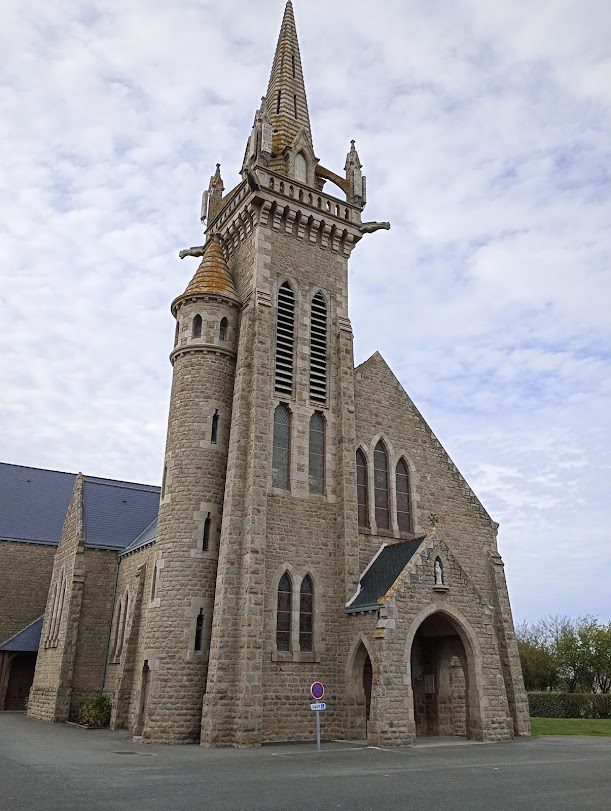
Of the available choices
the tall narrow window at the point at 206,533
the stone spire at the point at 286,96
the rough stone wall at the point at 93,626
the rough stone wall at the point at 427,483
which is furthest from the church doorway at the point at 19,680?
the stone spire at the point at 286,96

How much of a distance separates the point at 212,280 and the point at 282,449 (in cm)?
739

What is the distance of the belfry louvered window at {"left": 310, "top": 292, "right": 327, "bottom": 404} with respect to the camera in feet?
86.1

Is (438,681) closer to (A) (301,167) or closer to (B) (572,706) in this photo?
(B) (572,706)

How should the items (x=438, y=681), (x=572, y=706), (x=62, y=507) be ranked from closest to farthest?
(x=438, y=681) < (x=572, y=706) < (x=62, y=507)

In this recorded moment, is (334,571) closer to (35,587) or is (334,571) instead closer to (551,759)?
(551,759)

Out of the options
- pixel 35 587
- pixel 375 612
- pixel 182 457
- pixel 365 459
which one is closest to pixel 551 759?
pixel 375 612

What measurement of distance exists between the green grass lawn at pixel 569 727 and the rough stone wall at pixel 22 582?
26.4 meters

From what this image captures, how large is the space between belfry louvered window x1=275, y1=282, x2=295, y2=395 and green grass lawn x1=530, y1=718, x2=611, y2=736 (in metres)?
16.2

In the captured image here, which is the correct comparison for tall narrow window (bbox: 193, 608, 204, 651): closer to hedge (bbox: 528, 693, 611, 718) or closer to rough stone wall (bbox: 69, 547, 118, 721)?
rough stone wall (bbox: 69, 547, 118, 721)

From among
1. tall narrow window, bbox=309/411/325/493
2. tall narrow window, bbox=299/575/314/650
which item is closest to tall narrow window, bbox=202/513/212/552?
tall narrow window, bbox=299/575/314/650

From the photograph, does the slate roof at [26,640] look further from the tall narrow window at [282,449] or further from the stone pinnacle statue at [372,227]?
the stone pinnacle statue at [372,227]

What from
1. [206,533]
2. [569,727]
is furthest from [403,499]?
[569,727]

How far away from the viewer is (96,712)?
2620cm

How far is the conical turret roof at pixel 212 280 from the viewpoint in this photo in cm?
2602
